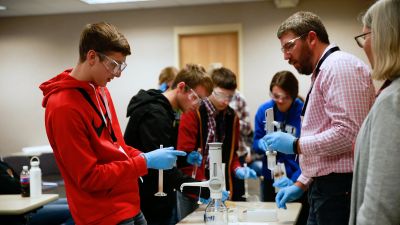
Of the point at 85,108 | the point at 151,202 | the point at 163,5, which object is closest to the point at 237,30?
the point at 163,5

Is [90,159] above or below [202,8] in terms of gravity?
below

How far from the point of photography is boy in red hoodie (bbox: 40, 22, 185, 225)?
5.16 feet

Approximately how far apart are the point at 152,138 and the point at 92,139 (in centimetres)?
56

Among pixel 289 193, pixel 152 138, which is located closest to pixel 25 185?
pixel 152 138

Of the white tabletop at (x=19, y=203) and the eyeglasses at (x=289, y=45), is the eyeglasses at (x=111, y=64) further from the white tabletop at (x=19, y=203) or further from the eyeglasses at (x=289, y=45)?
the white tabletop at (x=19, y=203)

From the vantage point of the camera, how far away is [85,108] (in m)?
1.65

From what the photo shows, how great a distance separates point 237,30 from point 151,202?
15.9 ft

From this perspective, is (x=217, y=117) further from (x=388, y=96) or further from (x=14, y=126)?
(x=14, y=126)

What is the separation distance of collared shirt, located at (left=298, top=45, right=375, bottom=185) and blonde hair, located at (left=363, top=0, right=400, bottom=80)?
442 millimetres

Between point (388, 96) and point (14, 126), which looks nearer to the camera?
point (388, 96)

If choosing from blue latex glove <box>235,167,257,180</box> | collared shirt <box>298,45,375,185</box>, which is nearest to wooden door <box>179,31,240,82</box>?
blue latex glove <box>235,167,257,180</box>

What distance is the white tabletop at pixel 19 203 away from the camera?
109 inches

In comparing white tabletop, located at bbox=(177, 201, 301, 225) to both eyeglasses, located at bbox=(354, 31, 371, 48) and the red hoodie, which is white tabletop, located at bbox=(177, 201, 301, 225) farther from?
eyeglasses, located at bbox=(354, 31, 371, 48)

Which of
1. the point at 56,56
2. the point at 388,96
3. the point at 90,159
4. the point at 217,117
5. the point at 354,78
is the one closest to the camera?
the point at 388,96
